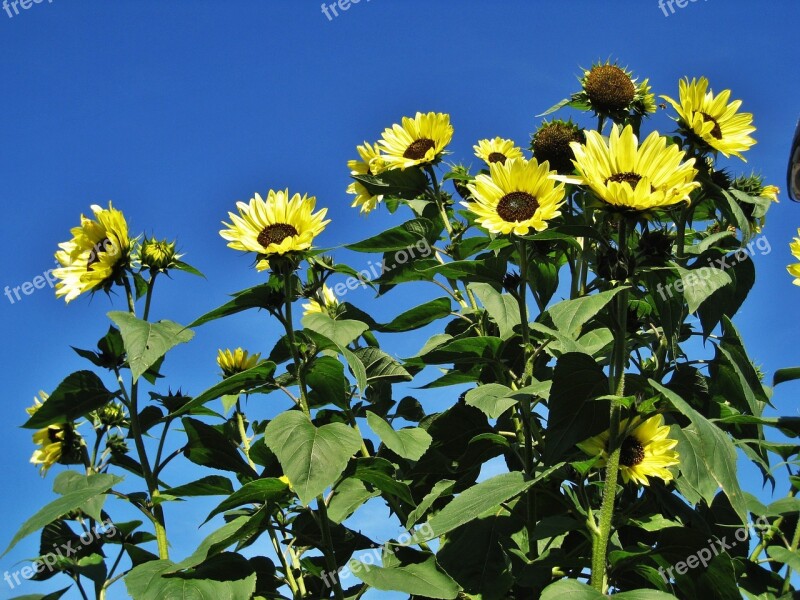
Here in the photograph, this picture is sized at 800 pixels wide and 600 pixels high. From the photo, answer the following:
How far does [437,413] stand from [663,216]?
3.37 ft

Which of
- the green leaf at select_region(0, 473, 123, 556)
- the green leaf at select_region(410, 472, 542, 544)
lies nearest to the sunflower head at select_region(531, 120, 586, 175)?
the green leaf at select_region(410, 472, 542, 544)

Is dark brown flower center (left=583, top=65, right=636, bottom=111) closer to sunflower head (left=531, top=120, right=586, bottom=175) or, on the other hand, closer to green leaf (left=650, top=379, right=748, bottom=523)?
sunflower head (left=531, top=120, right=586, bottom=175)

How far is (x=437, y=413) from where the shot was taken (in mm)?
3014

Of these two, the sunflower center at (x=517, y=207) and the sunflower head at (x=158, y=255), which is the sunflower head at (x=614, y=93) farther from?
the sunflower head at (x=158, y=255)

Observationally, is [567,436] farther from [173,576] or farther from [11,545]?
[11,545]

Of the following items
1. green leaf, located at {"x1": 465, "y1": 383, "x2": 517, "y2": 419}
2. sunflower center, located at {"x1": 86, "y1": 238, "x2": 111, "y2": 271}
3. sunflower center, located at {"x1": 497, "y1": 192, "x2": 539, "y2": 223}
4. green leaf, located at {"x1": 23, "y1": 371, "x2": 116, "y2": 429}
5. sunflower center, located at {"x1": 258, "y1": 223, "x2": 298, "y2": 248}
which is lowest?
green leaf, located at {"x1": 465, "y1": 383, "x2": 517, "y2": 419}

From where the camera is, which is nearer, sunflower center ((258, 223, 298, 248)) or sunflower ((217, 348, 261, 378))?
sunflower center ((258, 223, 298, 248))

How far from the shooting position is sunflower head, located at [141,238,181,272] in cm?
293

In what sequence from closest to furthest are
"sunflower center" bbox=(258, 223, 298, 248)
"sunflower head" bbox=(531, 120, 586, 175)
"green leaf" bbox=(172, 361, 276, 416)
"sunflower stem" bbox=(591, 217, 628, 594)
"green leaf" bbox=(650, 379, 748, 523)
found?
"green leaf" bbox=(650, 379, 748, 523), "sunflower stem" bbox=(591, 217, 628, 594), "green leaf" bbox=(172, 361, 276, 416), "sunflower center" bbox=(258, 223, 298, 248), "sunflower head" bbox=(531, 120, 586, 175)

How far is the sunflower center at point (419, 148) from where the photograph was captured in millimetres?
3471

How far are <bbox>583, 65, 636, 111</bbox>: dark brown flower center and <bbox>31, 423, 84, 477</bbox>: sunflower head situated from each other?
252cm

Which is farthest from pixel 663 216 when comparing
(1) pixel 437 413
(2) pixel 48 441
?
(2) pixel 48 441

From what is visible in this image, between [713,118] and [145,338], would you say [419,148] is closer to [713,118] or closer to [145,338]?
[713,118]

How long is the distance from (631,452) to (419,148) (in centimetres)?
152
